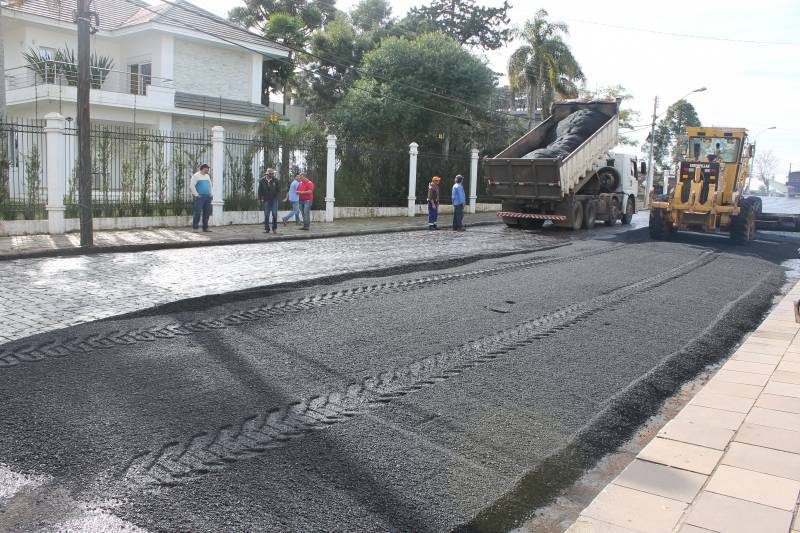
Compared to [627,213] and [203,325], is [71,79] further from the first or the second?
[203,325]

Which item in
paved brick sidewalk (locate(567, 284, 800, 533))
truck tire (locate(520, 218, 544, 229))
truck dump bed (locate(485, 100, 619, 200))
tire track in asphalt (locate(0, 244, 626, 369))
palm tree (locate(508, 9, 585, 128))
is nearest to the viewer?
paved brick sidewalk (locate(567, 284, 800, 533))

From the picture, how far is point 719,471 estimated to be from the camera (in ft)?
13.4

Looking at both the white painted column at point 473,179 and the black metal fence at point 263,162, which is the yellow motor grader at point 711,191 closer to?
the black metal fence at point 263,162

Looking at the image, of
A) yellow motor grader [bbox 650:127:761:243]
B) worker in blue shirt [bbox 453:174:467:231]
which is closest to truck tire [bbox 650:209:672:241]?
yellow motor grader [bbox 650:127:761:243]

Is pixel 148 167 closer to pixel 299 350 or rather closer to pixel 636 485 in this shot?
pixel 299 350

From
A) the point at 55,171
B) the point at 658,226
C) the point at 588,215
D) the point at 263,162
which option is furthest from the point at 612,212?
the point at 55,171

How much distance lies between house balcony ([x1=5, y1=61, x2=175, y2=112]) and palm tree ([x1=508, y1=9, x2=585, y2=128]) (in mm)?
17508

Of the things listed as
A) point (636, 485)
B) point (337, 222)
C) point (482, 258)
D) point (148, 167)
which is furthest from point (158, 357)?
point (337, 222)

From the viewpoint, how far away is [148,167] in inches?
663

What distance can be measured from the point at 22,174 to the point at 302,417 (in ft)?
45.5

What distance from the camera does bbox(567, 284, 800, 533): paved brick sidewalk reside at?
11.3ft

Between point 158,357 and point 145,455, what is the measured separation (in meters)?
1.88

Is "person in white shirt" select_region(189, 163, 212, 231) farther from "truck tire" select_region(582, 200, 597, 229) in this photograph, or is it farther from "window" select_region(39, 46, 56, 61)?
"window" select_region(39, 46, 56, 61)

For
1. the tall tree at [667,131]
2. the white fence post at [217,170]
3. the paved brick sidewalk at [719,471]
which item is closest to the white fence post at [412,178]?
the white fence post at [217,170]
